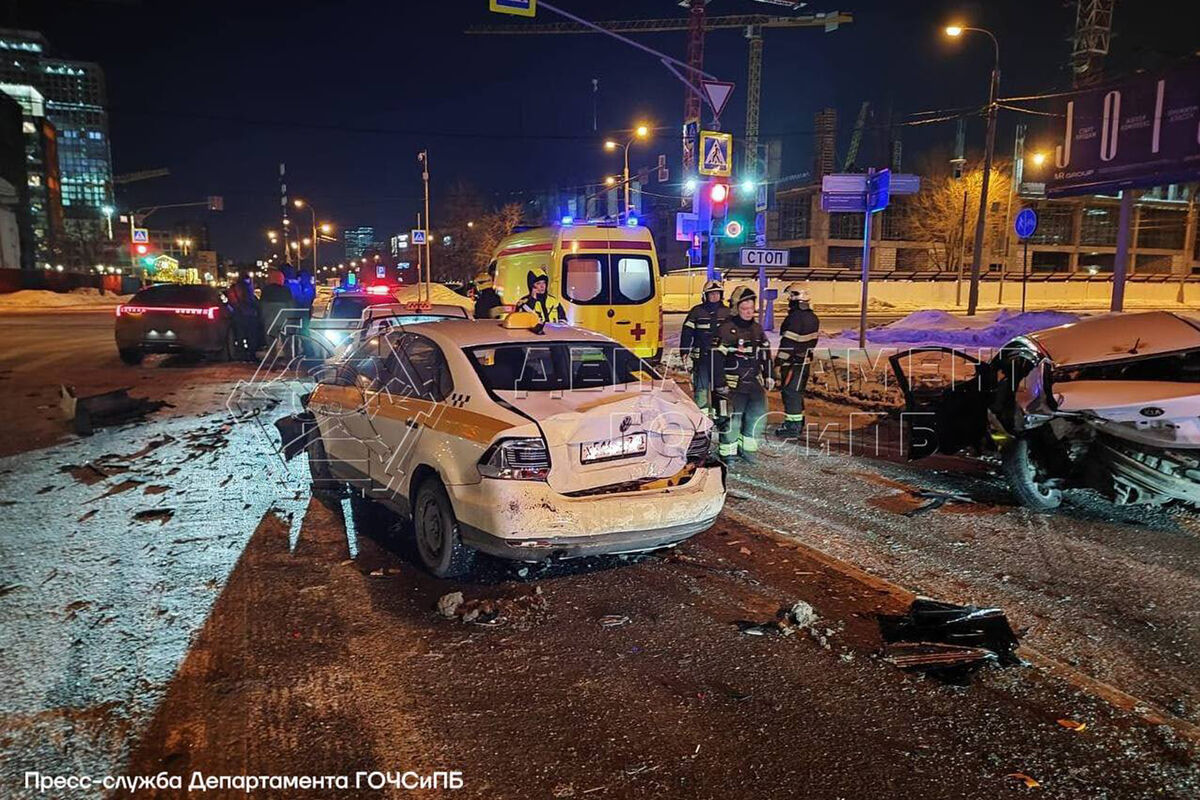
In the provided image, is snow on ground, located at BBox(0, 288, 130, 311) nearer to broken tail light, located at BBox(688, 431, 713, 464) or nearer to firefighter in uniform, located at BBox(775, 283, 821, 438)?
firefighter in uniform, located at BBox(775, 283, 821, 438)

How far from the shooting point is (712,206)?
1711 cm

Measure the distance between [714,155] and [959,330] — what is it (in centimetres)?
765

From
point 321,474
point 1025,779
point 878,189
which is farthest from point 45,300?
point 1025,779

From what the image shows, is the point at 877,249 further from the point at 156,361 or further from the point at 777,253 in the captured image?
the point at 156,361

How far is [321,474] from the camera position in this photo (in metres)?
6.94

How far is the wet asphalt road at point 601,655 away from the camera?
3020 millimetres

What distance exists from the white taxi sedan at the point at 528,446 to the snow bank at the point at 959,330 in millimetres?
13919

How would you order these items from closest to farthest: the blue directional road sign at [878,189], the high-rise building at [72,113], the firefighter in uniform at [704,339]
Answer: the firefighter in uniform at [704,339] → the blue directional road sign at [878,189] → the high-rise building at [72,113]

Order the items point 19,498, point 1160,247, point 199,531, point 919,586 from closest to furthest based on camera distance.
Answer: point 919,586 < point 199,531 < point 19,498 < point 1160,247

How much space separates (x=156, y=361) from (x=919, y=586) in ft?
51.0

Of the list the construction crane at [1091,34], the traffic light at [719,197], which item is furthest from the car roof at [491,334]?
the construction crane at [1091,34]

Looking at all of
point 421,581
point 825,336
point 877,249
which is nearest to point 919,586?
point 421,581

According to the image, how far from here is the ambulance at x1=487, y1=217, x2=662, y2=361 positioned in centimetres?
1306

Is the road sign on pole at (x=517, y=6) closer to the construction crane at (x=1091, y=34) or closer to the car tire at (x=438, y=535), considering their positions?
the car tire at (x=438, y=535)
